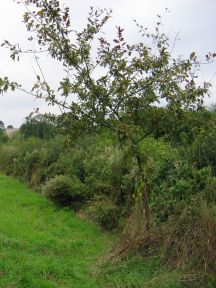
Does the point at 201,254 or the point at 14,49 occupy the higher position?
the point at 14,49

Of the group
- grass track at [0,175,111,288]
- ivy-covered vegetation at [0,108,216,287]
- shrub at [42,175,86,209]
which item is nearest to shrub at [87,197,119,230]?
ivy-covered vegetation at [0,108,216,287]

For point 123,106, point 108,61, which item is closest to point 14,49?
point 108,61

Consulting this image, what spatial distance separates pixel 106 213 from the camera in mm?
10430

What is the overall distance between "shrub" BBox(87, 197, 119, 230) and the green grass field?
0.28 meters

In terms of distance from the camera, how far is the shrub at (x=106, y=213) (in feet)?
34.4

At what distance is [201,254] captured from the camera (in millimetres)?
6594

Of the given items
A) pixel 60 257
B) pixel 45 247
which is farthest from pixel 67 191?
pixel 60 257

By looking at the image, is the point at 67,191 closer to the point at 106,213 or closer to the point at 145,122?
the point at 106,213

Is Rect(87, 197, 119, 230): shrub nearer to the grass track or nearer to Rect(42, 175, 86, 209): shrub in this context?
the grass track

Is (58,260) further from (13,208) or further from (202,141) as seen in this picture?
(13,208)

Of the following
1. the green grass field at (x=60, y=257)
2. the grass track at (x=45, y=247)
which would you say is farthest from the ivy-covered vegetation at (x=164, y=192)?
the grass track at (x=45, y=247)

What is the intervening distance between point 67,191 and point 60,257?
496 centimetres

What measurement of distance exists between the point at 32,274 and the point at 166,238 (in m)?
2.23

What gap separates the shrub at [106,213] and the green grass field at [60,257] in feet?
0.93
